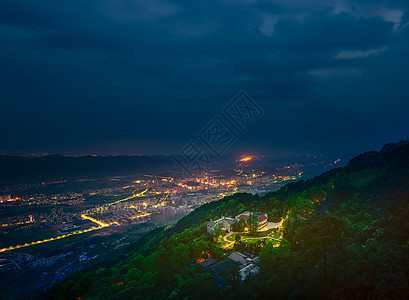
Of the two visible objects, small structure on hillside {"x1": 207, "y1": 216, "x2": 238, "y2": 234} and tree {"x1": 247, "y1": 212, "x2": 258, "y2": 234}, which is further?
small structure on hillside {"x1": 207, "y1": 216, "x2": 238, "y2": 234}

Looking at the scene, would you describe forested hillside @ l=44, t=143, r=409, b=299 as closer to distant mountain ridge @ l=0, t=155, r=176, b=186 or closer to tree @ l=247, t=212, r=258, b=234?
tree @ l=247, t=212, r=258, b=234

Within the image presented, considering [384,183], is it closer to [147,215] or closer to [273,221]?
[273,221]

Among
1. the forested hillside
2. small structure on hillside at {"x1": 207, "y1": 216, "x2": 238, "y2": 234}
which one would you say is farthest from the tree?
the forested hillside

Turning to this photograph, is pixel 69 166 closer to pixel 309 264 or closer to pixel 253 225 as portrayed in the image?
pixel 253 225

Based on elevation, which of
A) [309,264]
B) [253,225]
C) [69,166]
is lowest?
[253,225]

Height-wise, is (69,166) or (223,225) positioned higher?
(69,166)

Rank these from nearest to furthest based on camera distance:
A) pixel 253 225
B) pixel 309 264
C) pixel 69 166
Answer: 1. pixel 309 264
2. pixel 253 225
3. pixel 69 166

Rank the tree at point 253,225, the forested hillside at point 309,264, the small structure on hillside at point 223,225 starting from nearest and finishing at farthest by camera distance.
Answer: the forested hillside at point 309,264 < the tree at point 253,225 < the small structure on hillside at point 223,225

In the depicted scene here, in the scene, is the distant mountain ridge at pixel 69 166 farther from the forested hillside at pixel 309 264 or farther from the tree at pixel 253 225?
the tree at pixel 253 225

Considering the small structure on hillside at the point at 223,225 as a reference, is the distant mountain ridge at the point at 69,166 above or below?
above

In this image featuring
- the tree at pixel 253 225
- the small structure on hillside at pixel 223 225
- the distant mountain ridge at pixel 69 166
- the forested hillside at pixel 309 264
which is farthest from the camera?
the distant mountain ridge at pixel 69 166

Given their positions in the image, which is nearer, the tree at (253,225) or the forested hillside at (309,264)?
the forested hillside at (309,264)

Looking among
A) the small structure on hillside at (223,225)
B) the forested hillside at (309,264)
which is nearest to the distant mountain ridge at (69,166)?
the small structure on hillside at (223,225)

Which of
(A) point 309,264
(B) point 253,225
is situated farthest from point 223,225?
(A) point 309,264
